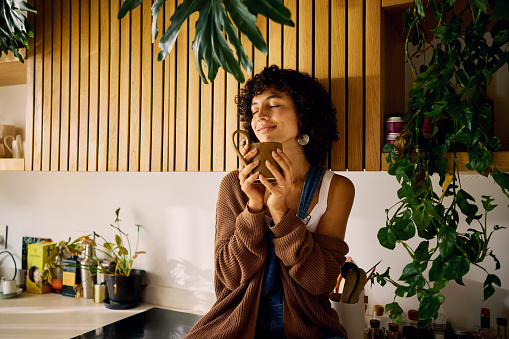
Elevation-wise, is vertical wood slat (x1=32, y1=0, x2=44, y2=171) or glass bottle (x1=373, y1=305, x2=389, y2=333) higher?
vertical wood slat (x1=32, y1=0, x2=44, y2=171)

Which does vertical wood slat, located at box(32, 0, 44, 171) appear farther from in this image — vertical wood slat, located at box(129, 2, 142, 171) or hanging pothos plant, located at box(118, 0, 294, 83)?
hanging pothos plant, located at box(118, 0, 294, 83)

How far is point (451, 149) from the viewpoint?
1.26 metres

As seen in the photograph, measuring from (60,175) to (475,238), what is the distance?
7.83 ft

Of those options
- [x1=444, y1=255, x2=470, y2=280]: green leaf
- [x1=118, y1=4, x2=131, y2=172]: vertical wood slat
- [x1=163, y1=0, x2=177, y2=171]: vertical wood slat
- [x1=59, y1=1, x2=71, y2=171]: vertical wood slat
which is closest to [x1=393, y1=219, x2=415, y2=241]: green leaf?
[x1=444, y1=255, x2=470, y2=280]: green leaf

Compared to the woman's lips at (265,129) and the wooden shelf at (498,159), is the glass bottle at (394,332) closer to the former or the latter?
the wooden shelf at (498,159)

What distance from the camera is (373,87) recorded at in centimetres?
144

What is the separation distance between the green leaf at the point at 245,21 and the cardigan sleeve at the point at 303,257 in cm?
55

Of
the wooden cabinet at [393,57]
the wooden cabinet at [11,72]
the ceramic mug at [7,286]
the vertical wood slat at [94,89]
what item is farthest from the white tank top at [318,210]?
the ceramic mug at [7,286]

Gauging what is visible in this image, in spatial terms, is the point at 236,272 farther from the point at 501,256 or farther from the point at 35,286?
the point at 35,286

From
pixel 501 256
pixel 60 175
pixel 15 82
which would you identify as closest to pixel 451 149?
pixel 501 256

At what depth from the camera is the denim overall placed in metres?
1.39

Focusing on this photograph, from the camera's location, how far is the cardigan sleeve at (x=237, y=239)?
134 centimetres

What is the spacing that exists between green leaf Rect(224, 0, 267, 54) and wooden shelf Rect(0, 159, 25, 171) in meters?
1.62

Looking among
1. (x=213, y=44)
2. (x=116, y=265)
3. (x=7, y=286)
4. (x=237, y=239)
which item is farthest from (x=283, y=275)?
(x=7, y=286)
